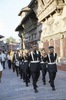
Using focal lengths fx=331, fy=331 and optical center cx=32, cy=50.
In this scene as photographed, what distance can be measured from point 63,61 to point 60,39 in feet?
5.65

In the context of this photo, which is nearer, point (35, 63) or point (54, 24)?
point (35, 63)

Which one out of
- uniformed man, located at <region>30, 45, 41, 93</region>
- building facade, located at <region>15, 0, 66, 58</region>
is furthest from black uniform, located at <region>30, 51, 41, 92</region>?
building facade, located at <region>15, 0, 66, 58</region>

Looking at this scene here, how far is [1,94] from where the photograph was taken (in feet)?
41.7

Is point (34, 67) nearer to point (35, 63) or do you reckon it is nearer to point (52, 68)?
point (35, 63)

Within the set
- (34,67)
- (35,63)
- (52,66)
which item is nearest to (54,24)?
(35,63)

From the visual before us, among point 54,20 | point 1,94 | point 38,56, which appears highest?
point 54,20

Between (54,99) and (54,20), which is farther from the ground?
(54,20)

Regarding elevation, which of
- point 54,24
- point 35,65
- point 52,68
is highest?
point 54,24

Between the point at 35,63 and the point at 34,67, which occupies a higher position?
the point at 35,63

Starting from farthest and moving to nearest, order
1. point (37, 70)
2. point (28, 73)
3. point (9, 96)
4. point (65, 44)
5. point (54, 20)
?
1. point (54, 20)
2. point (65, 44)
3. point (28, 73)
4. point (37, 70)
5. point (9, 96)

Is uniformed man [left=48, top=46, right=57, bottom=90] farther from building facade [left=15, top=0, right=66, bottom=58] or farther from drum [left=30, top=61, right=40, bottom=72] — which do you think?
building facade [left=15, top=0, right=66, bottom=58]

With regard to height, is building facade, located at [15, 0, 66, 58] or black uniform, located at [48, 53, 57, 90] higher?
building facade, located at [15, 0, 66, 58]

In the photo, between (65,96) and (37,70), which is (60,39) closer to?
(37,70)

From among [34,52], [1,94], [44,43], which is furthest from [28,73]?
[44,43]
